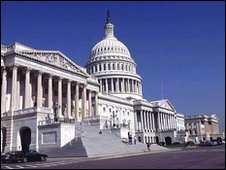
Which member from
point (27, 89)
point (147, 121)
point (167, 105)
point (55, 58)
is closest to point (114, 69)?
point (167, 105)

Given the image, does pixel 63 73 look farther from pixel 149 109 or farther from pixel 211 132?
pixel 211 132

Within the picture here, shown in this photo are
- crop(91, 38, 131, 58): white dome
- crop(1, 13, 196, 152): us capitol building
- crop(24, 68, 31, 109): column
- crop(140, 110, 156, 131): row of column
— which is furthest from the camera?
crop(91, 38, 131, 58): white dome

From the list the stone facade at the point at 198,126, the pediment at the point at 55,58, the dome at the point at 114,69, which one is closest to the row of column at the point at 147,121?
the dome at the point at 114,69

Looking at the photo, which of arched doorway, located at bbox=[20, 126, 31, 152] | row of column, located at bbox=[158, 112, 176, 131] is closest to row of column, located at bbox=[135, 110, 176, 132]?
row of column, located at bbox=[158, 112, 176, 131]

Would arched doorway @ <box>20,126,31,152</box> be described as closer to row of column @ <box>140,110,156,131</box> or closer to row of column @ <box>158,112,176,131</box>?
row of column @ <box>140,110,156,131</box>

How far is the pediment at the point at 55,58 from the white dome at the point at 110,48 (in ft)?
227

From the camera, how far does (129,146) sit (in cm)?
5791

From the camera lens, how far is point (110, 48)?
490 ft

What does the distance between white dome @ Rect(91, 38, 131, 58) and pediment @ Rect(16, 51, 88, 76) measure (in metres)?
69.3

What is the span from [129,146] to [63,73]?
80.8 ft

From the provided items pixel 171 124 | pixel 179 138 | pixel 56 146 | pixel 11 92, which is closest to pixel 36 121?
pixel 56 146

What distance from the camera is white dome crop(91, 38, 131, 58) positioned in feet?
486

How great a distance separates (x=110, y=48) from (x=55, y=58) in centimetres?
7927

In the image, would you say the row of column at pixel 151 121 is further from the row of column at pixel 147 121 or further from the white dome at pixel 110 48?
the white dome at pixel 110 48
